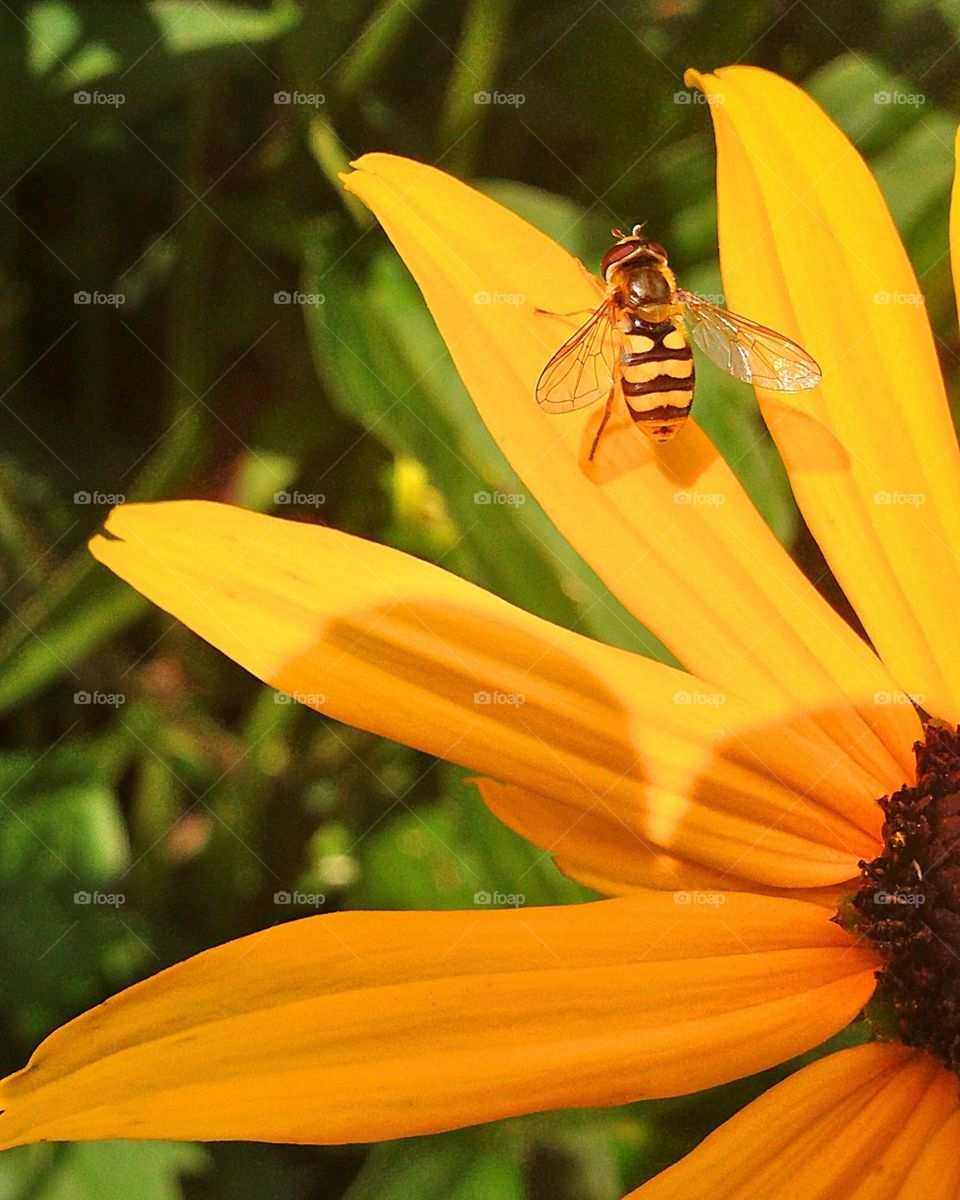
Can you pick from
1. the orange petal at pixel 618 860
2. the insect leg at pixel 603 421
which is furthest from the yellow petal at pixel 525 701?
the insect leg at pixel 603 421

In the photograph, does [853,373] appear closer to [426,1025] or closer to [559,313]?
[559,313]

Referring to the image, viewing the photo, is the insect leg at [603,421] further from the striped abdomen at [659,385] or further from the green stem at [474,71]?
the green stem at [474,71]

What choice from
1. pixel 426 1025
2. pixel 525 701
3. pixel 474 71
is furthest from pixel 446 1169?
pixel 474 71

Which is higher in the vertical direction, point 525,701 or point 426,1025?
point 525,701

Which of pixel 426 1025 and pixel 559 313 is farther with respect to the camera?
pixel 559 313

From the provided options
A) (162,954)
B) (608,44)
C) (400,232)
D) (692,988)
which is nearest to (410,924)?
(692,988)

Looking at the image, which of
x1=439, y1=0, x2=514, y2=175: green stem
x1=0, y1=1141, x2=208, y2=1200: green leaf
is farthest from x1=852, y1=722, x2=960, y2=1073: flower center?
x1=439, y1=0, x2=514, y2=175: green stem
